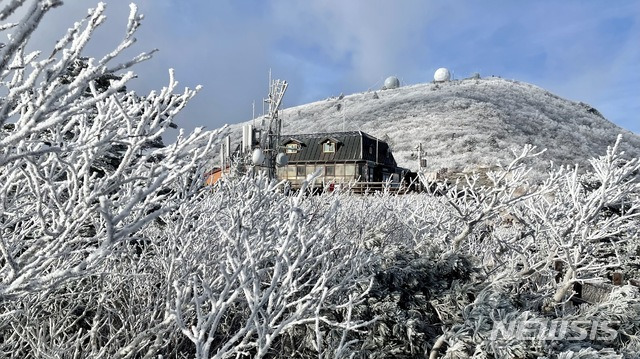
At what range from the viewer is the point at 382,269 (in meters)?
5.50

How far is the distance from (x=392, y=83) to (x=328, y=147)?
51421 millimetres

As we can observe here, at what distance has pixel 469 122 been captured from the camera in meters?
53.9

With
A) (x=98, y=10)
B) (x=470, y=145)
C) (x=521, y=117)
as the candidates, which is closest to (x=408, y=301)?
(x=98, y=10)

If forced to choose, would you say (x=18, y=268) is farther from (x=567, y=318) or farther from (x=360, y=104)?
(x=360, y=104)

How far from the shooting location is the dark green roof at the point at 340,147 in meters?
35.6

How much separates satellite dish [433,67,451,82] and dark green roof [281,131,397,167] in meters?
46.8

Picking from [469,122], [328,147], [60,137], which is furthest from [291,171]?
[60,137]

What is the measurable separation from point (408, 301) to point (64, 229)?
4100 mm

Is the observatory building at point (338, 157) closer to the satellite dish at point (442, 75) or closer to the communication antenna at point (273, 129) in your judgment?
the communication antenna at point (273, 129)

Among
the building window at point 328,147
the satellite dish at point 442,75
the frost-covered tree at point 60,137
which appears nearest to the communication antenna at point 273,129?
the frost-covered tree at point 60,137

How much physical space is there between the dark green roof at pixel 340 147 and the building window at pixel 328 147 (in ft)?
0.74

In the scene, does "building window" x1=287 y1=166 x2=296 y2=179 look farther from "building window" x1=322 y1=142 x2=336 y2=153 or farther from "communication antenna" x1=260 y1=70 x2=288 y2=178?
"communication antenna" x1=260 y1=70 x2=288 y2=178

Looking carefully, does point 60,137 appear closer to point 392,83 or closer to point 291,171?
point 291,171

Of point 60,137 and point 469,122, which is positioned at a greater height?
point 469,122
